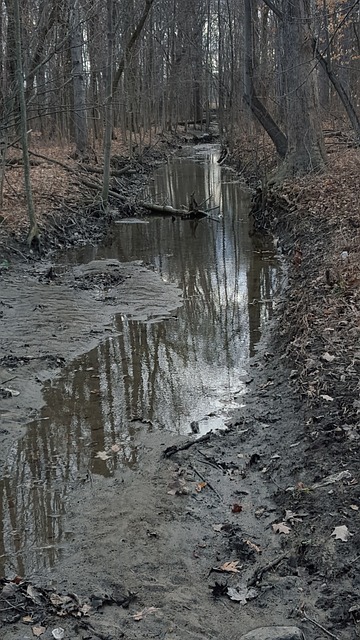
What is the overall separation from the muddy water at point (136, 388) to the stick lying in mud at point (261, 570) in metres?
1.38

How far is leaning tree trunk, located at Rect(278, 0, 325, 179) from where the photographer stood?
1597 centimetres

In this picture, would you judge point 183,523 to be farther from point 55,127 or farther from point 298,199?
point 55,127

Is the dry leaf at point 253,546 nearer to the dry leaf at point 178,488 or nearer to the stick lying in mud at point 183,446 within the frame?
the dry leaf at point 178,488

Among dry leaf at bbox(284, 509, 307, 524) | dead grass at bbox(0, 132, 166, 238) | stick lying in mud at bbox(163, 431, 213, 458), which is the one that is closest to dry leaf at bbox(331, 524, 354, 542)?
dry leaf at bbox(284, 509, 307, 524)

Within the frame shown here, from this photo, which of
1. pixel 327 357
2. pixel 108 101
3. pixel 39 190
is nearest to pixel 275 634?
pixel 327 357

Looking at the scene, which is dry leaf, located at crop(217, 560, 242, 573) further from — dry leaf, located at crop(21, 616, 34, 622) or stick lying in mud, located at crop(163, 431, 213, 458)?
stick lying in mud, located at crop(163, 431, 213, 458)

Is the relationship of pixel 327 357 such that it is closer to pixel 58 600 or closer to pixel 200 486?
pixel 200 486

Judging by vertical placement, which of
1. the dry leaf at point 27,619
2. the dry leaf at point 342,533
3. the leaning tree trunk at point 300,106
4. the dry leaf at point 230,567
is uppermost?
the leaning tree trunk at point 300,106

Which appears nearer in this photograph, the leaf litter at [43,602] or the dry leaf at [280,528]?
the leaf litter at [43,602]

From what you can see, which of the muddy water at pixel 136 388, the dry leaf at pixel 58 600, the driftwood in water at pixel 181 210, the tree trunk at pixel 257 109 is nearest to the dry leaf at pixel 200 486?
the muddy water at pixel 136 388

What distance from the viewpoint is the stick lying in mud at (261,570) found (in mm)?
3988

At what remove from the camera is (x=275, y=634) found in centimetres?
332

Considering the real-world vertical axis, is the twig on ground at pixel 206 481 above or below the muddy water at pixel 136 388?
below

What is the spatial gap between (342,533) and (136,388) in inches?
136
